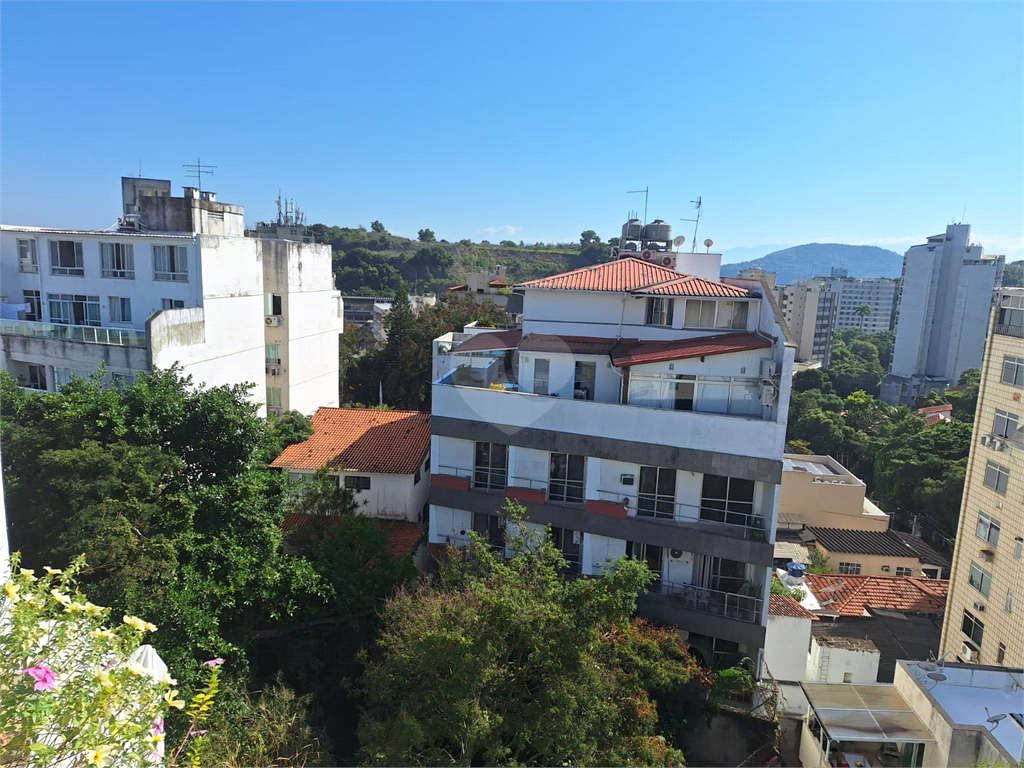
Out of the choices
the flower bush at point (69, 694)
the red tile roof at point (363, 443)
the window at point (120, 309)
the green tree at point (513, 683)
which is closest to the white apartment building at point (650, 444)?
the red tile roof at point (363, 443)

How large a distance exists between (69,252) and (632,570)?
2124 centimetres

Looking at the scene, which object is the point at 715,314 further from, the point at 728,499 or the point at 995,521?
the point at 995,521

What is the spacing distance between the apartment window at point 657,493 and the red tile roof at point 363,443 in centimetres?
661

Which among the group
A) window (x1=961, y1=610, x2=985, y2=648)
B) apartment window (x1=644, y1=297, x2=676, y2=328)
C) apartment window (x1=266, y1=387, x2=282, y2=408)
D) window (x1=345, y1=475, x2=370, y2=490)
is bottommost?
window (x1=961, y1=610, x2=985, y2=648)

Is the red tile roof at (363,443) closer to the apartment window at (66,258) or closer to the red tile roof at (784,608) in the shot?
the apartment window at (66,258)

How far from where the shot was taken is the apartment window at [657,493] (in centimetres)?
1513

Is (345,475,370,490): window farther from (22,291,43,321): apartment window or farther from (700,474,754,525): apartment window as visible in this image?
(22,291,43,321): apartment window

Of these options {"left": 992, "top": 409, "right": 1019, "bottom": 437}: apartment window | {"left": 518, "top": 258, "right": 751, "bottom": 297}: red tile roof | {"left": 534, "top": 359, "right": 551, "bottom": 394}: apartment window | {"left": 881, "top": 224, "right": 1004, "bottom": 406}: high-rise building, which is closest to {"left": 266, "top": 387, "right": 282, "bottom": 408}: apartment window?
{"left": 518, "top": 258, "right": 751, "bottom": 297}: red tile roof

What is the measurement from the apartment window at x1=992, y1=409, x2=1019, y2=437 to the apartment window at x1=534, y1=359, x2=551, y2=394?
12.3m

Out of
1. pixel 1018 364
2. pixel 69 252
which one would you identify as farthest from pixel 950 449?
pixel 69 252

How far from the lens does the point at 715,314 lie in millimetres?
17125

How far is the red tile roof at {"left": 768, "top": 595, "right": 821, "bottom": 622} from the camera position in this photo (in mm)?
15844

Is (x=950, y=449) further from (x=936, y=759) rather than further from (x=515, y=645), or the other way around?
(x=515, y=645)

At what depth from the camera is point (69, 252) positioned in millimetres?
22000
